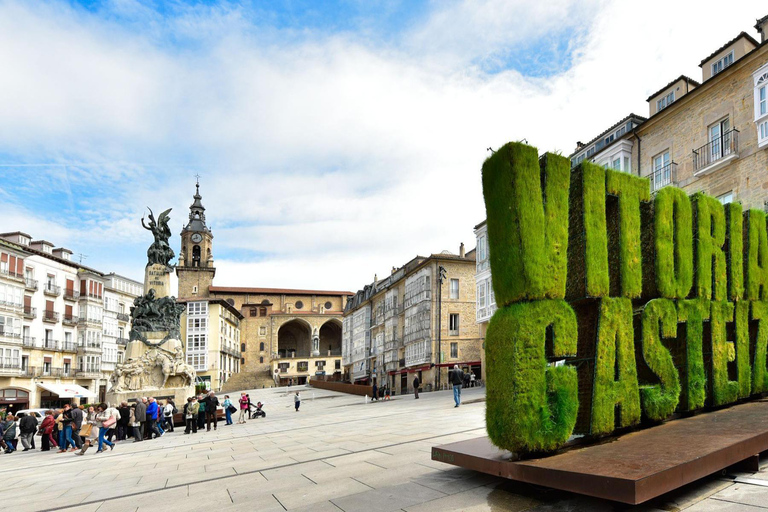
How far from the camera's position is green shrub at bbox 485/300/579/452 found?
7578mm

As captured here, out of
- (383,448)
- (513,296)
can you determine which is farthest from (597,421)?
(383,448)

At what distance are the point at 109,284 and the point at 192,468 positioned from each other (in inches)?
2400

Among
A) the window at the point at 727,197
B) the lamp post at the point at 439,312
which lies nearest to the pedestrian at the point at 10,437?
the window at the point at 727,197

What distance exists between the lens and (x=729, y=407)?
1145 centimetres

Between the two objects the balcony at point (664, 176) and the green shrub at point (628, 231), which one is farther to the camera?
the balcony at point (664, 176)

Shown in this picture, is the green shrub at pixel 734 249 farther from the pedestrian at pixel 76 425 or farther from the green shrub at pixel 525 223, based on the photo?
the pedestrian at pixel 76 425

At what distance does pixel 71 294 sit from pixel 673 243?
2372 inches

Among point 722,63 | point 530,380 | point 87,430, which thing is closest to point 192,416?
point 87,430

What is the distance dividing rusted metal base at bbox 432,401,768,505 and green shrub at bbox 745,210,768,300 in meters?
4.24

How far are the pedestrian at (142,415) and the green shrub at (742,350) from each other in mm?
19110

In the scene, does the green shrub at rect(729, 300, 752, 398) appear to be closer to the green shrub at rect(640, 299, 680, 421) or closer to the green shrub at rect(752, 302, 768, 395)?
the green shrub at rect(752, 302, 768, 395)

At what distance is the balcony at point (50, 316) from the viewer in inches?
2056

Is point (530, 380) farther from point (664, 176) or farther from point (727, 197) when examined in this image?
point (664, 176)

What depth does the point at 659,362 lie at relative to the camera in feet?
31.8
